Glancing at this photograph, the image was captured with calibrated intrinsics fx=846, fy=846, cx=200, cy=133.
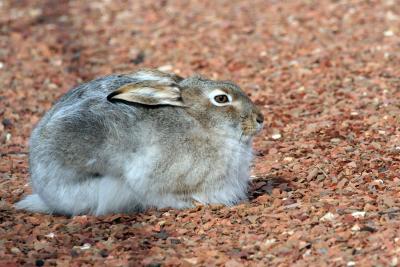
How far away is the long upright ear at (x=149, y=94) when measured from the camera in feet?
20.7

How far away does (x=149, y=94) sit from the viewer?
6383mm

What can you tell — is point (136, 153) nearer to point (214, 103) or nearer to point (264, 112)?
point (214, 103)

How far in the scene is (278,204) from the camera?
6418 mm

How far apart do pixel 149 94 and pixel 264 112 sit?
110 inches

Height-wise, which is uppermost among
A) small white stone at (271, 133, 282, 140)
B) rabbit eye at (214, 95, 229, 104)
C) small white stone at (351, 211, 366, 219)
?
rabbit eye at (214, 95, 229, 104)

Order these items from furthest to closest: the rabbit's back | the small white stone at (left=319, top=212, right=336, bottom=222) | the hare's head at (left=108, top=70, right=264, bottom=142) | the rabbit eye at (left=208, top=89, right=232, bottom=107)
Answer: the rabbit eye at (left=208, top=89, right=232, bottom=107) → the hare's head at (left=108, top=70, right=264, bottom=142) → the rabbit's back → the small white stone at (left=319, top=212, right=336, bottom=222)

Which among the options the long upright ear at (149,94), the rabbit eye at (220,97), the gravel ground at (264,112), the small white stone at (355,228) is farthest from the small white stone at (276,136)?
the small white stone at (355,228)

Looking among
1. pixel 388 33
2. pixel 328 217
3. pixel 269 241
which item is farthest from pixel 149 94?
pixel 388 33

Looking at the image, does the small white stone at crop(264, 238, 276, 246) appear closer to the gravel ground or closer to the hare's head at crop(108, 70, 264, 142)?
the gravel ground

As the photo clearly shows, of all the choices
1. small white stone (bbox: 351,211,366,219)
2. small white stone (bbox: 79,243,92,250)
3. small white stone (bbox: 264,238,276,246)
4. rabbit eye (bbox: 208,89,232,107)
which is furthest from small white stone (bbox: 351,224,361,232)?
small white stone (bbox: 79,243,92,250)

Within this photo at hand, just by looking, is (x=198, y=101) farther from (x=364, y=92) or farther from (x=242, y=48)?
(x=242, y=48)

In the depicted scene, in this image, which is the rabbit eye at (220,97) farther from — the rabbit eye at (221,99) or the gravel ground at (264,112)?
the gravel ground at (264,112)

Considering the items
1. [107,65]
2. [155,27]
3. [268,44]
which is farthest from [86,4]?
[268,44]

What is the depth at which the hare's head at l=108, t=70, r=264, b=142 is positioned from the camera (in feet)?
21.3
